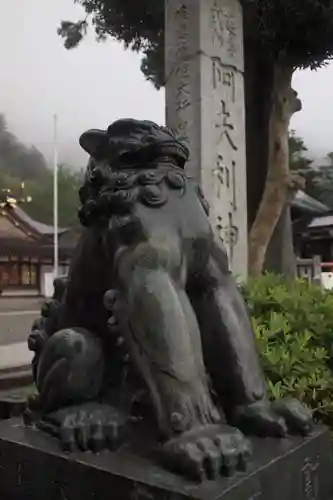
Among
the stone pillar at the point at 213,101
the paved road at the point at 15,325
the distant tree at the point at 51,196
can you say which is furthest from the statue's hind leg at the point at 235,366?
the distant tree at the point at 51,196

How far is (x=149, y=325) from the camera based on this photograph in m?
1.13

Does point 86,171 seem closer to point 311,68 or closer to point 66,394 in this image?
point 66,394

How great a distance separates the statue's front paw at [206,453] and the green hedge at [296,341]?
99 cm

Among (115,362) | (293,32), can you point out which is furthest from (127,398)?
(293,32)

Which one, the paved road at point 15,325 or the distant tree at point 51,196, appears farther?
the distant tree at point 51,196

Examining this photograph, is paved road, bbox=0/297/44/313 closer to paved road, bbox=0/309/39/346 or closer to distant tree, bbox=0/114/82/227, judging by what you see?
paved road, bbox=0/309/39/346

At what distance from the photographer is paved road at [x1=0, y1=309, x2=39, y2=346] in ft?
32.1

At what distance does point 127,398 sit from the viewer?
1.26 m

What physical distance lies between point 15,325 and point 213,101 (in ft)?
31.4

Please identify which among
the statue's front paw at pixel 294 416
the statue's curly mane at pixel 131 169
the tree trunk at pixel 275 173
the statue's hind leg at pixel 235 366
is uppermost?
the tree trunk at pixel 275 173

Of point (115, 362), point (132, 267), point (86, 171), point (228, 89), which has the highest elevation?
point (228, 89)

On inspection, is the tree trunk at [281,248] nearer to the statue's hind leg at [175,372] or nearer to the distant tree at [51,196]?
the statue's hind leg at [175,372]

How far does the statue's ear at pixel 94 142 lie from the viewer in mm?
1393

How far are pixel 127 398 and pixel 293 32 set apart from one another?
507 cm
